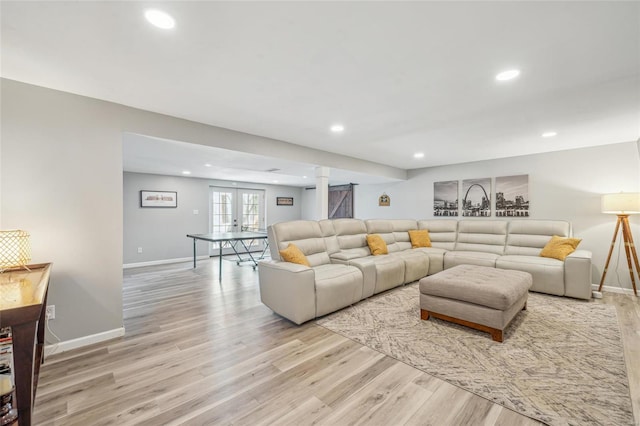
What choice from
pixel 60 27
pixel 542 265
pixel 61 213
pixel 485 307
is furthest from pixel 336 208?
pixel 60 27

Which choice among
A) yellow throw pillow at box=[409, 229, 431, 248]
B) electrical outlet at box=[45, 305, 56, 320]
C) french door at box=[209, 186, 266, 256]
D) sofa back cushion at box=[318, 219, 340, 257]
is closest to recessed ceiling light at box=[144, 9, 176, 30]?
electrical outlet at box=[45, 305, 56, 320]

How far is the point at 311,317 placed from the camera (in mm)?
2889

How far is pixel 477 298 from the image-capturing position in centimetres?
258

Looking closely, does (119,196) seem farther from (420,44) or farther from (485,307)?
(485,307)

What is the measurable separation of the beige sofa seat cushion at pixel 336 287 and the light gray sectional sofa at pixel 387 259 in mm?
11

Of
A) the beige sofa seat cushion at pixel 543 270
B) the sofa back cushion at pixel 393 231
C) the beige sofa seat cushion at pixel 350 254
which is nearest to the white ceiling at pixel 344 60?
the beige sofa seat cushion at pixel 350 254

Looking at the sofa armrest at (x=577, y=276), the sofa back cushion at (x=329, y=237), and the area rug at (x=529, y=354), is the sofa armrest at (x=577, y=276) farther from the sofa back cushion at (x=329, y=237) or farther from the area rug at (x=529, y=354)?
the sofa back cushion at (x=329, y=237)

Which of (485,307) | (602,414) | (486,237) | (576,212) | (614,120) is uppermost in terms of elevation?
(614,120)

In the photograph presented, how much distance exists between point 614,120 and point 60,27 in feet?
17.0

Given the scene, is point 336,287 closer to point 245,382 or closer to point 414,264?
point 245,382

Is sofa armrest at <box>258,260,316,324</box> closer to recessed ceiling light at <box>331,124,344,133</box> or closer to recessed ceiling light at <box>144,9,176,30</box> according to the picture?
recessed ceiling light at <box>331,124,344,133</box>

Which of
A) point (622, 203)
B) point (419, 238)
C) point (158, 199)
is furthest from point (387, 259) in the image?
point (158, 199)

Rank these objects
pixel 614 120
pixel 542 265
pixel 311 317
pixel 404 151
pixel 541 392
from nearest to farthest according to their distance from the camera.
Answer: pixel 541 392, pixel 311 317, pixel 614 120, pixel 542 265, pixel 404 151

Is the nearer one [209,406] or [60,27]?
[60,27]
